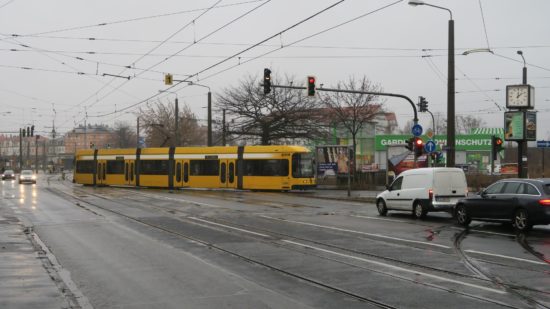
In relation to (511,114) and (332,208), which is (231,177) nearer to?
(332,208)

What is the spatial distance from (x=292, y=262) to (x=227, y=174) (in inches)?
1129

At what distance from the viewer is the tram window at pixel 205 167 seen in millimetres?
39750

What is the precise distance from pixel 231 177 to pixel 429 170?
2087 centimetres

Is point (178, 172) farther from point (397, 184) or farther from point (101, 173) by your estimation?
point (397, 184)

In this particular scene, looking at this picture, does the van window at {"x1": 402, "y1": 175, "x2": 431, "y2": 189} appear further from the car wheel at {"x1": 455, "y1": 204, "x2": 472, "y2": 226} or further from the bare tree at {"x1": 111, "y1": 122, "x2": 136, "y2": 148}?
the bare tree at {"x1": 111, "y1": 122, "x2": 136, "y2": 148}

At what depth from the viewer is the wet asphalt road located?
7.76 meters

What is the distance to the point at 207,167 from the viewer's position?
132 ft

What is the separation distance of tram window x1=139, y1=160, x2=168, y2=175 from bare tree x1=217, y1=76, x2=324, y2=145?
8297mm

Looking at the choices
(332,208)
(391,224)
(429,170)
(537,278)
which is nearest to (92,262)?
(537,278)

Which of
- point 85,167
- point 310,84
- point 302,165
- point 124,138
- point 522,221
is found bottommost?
point 522,221

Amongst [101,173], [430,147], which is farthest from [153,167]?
[430,147]

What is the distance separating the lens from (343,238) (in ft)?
47.1

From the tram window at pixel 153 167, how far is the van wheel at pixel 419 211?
1018 inches

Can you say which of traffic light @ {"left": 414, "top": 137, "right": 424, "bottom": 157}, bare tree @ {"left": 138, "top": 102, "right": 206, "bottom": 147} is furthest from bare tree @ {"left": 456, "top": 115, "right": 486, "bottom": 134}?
traffic light @ {"left": 414, "top": 137, "right": 424, "bottom": 157}
